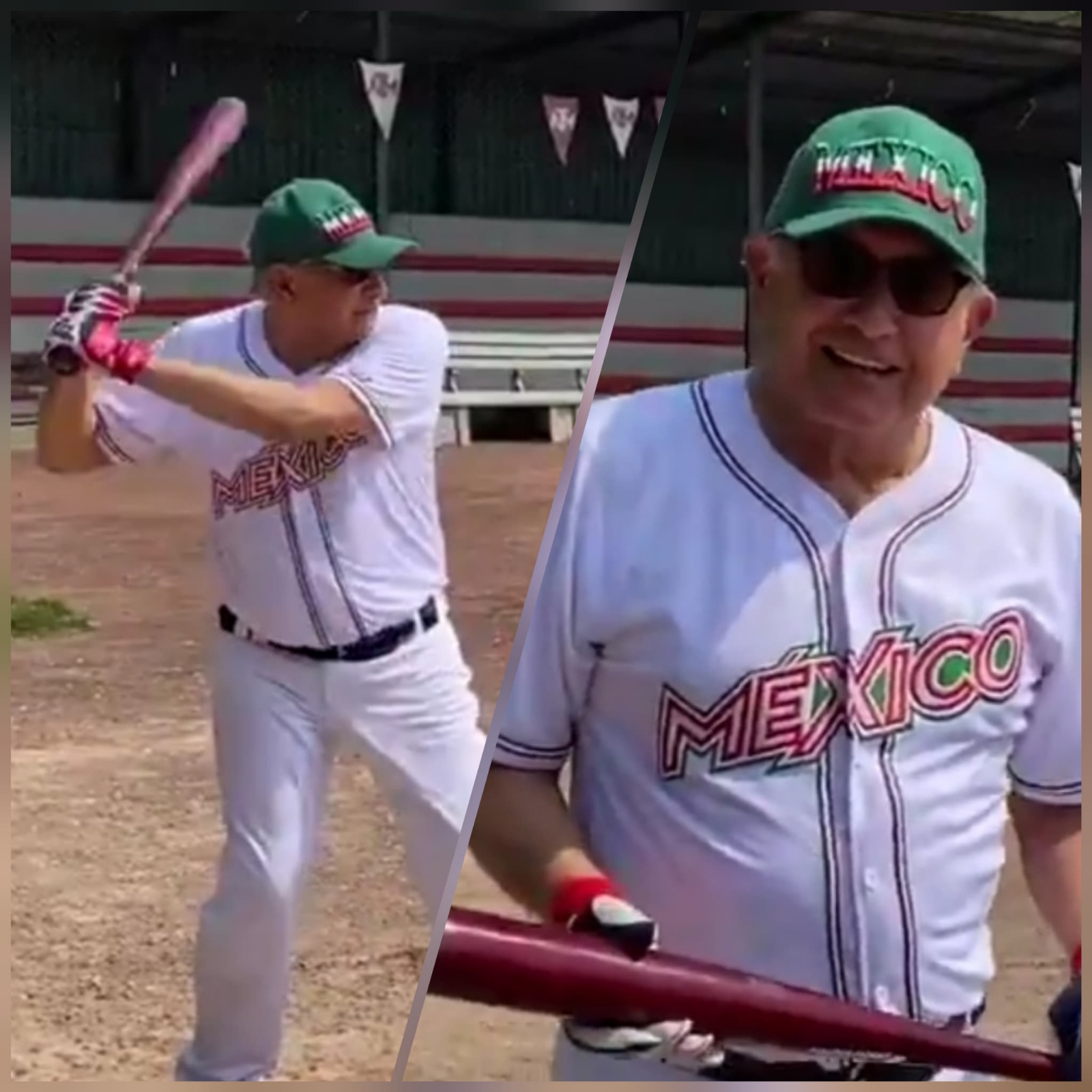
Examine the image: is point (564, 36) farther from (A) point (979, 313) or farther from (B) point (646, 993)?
(B) point (646, 993)

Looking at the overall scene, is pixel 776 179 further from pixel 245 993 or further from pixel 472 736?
pixel 245 993

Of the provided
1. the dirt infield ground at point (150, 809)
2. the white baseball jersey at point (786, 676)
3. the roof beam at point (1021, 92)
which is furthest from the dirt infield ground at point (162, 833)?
the roof beam at point (1021, 92)

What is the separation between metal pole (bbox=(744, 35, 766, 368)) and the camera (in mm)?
1991

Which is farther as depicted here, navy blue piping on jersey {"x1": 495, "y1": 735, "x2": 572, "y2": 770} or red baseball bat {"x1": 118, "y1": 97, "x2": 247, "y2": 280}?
red baseball bat {"x1": 118, "y1": 97, "x2": 247, "y2": 280}

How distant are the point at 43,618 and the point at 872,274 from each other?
2.70 feet

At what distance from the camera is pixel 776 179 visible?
1988 millimetres

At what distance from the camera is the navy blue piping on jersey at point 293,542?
7.11 feet

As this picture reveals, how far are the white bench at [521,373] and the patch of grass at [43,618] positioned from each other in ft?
1.32

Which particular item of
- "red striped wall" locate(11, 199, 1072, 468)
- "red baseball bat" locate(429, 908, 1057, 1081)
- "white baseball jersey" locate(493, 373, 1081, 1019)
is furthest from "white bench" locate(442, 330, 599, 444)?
"red baseball bat" locate(429, 908, 1057, 1081)

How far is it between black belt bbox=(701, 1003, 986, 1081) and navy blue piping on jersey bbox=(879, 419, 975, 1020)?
12cm

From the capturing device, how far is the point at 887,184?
1.92m

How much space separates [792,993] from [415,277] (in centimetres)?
73

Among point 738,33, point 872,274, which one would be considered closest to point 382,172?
point 738,33

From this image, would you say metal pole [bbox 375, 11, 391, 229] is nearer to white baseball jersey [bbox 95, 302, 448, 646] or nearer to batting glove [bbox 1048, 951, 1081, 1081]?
white baseball jersey [bbox 95, 302, 448, 646]
